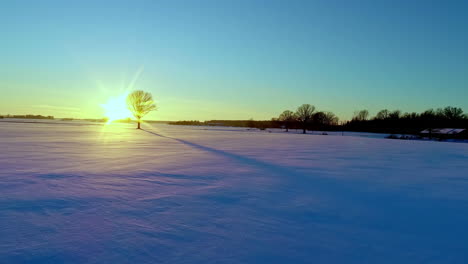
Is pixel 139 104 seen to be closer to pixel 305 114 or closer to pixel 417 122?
pixel 305 114

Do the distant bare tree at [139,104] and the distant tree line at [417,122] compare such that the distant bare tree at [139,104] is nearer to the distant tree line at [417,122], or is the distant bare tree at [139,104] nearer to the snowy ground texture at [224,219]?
the snowy ground texture at [224,219]

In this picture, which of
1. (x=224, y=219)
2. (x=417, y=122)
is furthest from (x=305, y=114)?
A: (x=224, y=219)

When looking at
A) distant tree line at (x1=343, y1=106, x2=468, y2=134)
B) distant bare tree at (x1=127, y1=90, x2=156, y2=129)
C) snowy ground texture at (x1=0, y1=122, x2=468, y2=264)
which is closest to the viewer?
snowy ground texture at (x1=0, y1=122, x2=468, y2=264)

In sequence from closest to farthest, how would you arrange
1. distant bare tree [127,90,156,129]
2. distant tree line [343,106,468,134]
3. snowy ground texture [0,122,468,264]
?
snowy ground texture [0,122,468,264]
distant bare tree [127,90,156,129]
distant tree line [343,106,468,134]

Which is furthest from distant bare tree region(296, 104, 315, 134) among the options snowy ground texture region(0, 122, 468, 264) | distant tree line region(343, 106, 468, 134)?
snowy ground texture region(0, 122, 468, 264)

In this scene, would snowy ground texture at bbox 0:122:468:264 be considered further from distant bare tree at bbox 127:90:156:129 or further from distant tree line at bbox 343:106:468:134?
distant tree line at bbox 343:106:468:134

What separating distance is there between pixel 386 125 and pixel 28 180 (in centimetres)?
11189

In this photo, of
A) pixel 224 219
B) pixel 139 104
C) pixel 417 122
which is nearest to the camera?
pixel 224 219

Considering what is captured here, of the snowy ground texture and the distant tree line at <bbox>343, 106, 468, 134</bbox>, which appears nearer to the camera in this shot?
the snowy ground texture

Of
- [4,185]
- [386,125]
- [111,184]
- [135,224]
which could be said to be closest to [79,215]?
[135,224]

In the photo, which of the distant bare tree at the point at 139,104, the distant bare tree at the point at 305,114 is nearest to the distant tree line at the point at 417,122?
the distant bare tree at the point at 305,114

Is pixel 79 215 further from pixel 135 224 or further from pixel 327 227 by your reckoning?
pixel 327 227

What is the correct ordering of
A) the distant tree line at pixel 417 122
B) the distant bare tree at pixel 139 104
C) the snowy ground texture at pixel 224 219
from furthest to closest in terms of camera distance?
the distant tree line at pixel 417 122
the distant bare tree at pixel 139 104
the snowy ground texture at pixel 224 219

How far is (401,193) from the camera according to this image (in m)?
4.96
